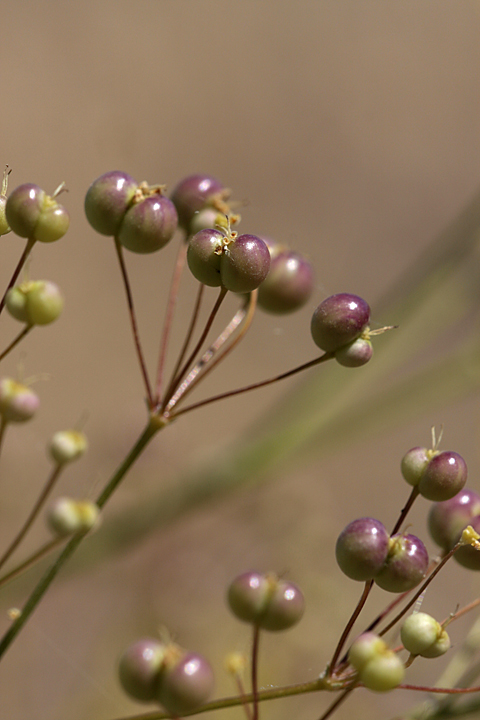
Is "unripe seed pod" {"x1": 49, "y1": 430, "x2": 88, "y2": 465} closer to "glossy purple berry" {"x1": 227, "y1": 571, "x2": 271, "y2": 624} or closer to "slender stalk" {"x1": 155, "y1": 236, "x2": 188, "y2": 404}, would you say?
"slender stalk" {"x1": 155, "y1": 236, "x2": 188, "y2": 404}

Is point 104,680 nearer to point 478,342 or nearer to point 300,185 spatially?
point 478,342

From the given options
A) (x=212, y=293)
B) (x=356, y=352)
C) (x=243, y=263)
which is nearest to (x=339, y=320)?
(x=356, y=352)

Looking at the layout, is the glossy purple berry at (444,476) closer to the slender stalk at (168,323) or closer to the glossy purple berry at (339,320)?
the glossy purple berry at (339,320)

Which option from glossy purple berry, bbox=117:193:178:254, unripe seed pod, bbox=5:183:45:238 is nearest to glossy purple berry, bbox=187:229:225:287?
glossy purple berry, bbox=117:193:178:254

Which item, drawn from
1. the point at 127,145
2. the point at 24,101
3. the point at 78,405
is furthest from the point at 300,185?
the point at 127,145

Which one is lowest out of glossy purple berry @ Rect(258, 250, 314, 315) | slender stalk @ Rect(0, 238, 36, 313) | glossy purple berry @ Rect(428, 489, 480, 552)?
glossy purple berry @ Rect(428, 489, 480, 552)

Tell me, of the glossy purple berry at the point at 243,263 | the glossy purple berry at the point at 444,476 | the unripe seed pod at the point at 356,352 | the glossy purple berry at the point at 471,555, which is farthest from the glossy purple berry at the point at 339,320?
the glossy purple berry at the point at 471,555
